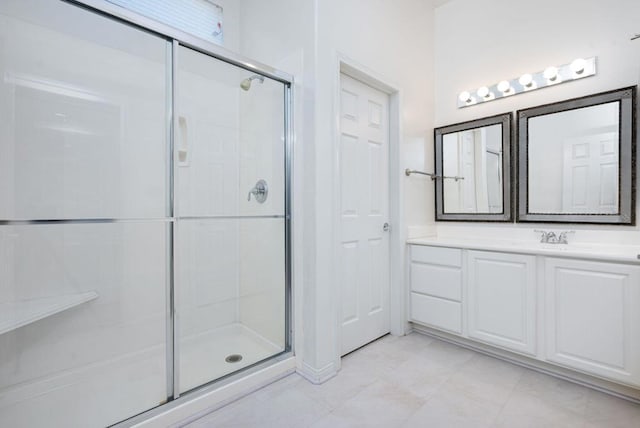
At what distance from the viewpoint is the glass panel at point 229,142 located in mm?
2014

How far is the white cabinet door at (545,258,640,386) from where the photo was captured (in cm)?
156

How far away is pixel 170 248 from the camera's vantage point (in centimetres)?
156

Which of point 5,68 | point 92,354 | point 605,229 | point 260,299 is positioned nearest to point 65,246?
point 92,354

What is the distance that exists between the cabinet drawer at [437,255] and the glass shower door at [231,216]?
1.11 m

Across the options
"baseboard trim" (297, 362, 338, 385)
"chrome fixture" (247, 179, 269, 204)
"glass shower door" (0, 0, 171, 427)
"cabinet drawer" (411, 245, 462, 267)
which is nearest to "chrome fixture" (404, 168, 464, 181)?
"cabinet drawer" (411, 245, 462, 267)

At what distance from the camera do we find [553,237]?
2.15 metres

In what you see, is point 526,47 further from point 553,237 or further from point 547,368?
point 547,368

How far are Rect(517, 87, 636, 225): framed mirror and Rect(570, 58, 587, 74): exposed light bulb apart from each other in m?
0.21

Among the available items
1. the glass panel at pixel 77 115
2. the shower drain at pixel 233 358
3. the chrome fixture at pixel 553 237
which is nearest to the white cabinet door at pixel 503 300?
the chrome fixture at pixel 553 237

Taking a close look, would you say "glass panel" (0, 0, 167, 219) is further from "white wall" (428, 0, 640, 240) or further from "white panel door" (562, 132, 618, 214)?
"white panel door" (562, 132, 618, 214)

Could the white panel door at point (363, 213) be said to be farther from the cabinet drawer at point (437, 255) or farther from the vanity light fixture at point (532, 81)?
the vanity light fixture at point (532, 81)

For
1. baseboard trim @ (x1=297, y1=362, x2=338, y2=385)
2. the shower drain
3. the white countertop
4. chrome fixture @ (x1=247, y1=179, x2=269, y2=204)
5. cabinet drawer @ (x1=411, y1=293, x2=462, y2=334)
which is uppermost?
chrome fixture @ (x1=247, y1=179, x2=269, y2=204)

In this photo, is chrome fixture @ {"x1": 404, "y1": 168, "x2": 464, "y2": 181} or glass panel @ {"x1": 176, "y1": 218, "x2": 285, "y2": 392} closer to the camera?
glass panel @ {"x1": 176, "y1": 218, "x2": 285, "y2": 392}

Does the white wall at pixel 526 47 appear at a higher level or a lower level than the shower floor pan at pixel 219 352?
higher
